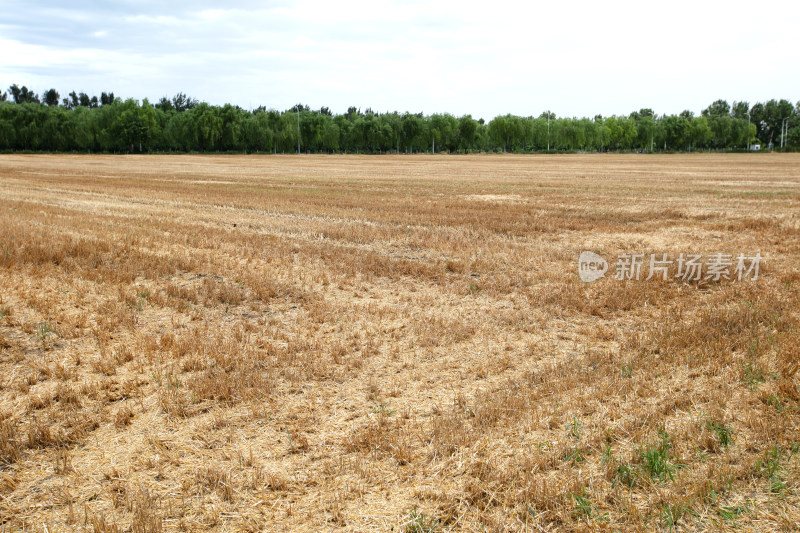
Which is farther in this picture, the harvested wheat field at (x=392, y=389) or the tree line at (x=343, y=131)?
the tree line at (x=343, y=131)

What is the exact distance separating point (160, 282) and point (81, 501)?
661cm

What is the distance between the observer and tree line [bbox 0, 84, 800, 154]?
111 m

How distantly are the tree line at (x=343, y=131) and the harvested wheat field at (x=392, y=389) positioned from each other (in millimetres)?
113602

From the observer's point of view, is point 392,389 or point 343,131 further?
point 343,131

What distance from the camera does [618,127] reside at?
14962 cm

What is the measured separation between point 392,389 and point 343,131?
441 feet

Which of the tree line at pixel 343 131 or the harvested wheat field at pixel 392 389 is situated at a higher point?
the tree line at pixel 343 131

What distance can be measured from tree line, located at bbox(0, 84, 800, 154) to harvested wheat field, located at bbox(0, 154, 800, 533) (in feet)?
373

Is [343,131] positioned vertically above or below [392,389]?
above

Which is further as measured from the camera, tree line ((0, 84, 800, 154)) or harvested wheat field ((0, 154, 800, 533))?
tree line ((0, 84, 800, 154))

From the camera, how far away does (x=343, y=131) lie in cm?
13512

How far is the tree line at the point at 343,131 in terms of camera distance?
11144cm

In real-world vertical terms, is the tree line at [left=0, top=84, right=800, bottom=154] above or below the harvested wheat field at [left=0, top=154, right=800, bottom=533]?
above

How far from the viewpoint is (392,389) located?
6.05 metres
